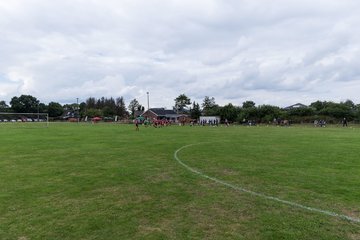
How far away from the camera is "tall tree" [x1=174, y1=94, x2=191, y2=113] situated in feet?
412

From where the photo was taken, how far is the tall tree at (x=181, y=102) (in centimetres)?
12544

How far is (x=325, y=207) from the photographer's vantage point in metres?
6.39

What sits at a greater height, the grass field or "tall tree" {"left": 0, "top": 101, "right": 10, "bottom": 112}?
"tall tree" {"left": 0, "top": 101, "right": 10, "bottom": 112}

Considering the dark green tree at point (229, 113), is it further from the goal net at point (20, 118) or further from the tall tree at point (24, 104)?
the tall tree at point (24, 104)

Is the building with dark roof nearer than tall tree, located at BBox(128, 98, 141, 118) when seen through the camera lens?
Yes

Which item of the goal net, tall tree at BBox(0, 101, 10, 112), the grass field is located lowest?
the grass field

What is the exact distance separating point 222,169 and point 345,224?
5.42 metres

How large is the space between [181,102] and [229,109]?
3756 centimetres

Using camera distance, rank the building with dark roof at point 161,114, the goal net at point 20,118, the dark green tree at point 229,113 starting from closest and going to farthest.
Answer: the goal net at point 20,118, the dark green tree at point 229,113, the building with dark roof at point 161,114

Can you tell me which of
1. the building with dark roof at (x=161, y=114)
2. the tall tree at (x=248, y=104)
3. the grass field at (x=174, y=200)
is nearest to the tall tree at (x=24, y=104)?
the building with dark roof at (x=161, y=114)

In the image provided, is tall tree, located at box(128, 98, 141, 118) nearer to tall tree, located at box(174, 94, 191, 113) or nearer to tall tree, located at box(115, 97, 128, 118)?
tall tree, located at box(115, 97, 128, 118)

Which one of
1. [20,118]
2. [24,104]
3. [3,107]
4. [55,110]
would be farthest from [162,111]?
[3,107]

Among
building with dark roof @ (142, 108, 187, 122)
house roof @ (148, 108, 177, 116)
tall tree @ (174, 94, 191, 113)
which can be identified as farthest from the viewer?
tall tree @ (174, 94, 191, 113)

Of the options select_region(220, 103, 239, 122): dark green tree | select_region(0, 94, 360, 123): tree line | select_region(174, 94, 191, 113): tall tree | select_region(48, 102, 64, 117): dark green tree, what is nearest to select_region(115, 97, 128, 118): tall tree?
select_region(0, 94, 360, 123): tree line
